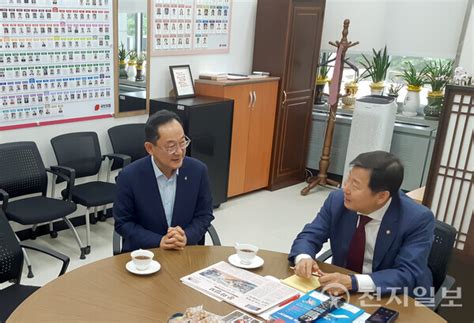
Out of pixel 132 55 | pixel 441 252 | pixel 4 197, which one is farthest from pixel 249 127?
pixel 441 252

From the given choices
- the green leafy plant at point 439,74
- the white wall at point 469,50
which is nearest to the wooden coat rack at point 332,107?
the green leafy plant at point 439,74

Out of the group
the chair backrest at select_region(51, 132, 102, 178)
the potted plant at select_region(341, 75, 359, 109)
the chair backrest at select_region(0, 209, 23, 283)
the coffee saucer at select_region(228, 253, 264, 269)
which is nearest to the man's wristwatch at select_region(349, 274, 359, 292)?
the coffee saucer at select_region(228, 253, 264, 269)

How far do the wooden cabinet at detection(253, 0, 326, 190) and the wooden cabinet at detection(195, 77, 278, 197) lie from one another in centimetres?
12

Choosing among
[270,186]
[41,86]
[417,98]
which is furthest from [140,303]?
[417,98]

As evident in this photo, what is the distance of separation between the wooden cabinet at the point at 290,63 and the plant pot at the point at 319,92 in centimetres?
36

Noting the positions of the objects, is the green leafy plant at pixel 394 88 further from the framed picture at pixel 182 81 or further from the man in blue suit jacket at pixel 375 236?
the man in blue suit jacket at pixel 375 236

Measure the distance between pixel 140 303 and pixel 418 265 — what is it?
109 centimetres

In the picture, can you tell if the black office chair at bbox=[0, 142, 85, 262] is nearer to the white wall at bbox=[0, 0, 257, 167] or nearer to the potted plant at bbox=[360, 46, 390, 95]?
the white wall at bbox=[0, 0, 257, 167]

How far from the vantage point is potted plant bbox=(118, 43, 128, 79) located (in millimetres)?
4039

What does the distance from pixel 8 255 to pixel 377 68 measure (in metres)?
4.38

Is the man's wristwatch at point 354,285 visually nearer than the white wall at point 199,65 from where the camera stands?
Yes

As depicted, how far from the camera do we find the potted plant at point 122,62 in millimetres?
4039

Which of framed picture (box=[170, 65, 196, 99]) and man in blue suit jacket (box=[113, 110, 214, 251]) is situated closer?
man in blue suit jacket (box=[113, 110, 214, 251])

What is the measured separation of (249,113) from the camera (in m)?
4.80
